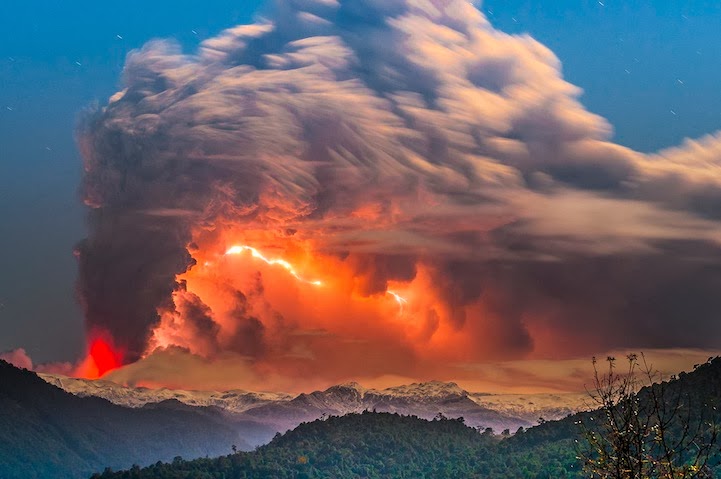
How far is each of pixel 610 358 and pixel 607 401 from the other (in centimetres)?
220

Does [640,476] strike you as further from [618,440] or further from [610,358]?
[610,358]

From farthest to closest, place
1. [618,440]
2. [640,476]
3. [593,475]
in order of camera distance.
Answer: [593,475] < [618,440] < [640,476]

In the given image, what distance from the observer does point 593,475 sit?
39938 millimetres

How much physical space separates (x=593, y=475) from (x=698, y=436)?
483 centimetres

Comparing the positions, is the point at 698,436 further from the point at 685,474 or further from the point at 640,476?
the point at 640,476

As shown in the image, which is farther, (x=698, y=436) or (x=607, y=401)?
(x=607, y=401)

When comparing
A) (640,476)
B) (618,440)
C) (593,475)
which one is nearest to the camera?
(640,476)

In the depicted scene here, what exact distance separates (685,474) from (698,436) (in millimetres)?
1807

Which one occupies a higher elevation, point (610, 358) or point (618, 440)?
point (610, 358)

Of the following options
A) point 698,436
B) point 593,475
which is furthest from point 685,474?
point 593,475

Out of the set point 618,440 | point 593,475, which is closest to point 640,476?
point 618,440

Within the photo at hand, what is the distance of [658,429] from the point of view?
122ft

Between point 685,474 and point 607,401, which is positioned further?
point 607,401

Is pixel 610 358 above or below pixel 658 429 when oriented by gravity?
above
